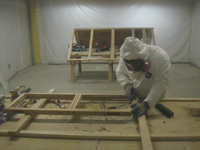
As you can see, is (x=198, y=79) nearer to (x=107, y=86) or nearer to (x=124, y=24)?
(x=107, y=86)

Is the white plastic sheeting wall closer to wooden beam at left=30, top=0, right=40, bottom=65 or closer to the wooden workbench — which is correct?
wooden beam at left=30, top=0, right=40, bottom=65

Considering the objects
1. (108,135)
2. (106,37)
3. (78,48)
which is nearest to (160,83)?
(108,135)

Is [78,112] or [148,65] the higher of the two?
[148,65]

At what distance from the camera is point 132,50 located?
1689mm

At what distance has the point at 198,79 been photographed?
15.5 ft

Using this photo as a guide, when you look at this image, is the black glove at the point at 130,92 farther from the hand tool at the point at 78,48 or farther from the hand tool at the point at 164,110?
the hand tool at the point at 78,48

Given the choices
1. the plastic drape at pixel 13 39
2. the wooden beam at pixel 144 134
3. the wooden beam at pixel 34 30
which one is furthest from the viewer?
the wooden beam at pixel 34 30

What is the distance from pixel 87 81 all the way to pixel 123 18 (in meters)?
2.85

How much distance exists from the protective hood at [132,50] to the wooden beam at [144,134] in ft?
1.82

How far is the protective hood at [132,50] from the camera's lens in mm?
1679

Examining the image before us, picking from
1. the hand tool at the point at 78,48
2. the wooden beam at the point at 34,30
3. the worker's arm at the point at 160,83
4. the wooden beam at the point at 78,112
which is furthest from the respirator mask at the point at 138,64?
the wooden beam at the point at 34,30

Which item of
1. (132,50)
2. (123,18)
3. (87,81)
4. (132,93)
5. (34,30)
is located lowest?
(87,81)

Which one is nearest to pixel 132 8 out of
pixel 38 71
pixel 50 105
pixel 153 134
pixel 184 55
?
pixel 184 55

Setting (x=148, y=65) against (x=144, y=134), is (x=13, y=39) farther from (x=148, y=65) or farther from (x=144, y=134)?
(x=144, y=134)
